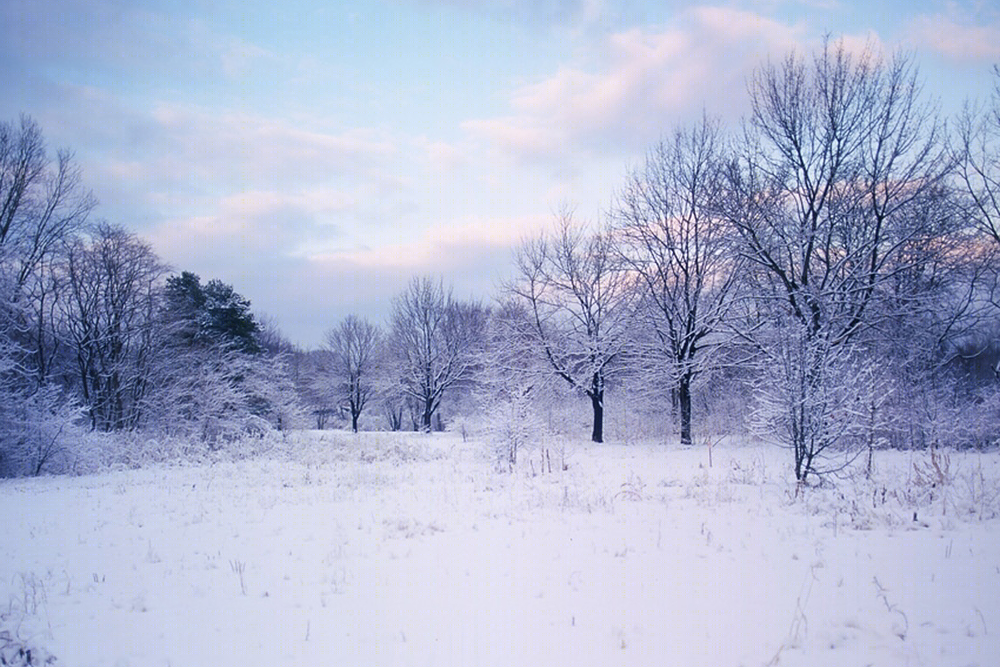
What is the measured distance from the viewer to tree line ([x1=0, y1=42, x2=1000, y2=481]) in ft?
53.2

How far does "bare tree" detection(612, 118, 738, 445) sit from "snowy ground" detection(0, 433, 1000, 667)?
10.0 meters

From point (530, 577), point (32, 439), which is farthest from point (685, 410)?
point (32, 439)

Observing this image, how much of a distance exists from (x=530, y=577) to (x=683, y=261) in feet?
60.4

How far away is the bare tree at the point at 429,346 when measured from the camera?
4294 centimetres

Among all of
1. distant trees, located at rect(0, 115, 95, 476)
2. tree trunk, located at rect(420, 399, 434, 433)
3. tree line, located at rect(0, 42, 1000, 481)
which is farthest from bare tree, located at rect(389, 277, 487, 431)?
distant trees, located at rect(0, 115, 95, 476)

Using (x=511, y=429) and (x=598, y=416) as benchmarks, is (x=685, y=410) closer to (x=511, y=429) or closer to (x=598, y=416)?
(x=598, y=416)

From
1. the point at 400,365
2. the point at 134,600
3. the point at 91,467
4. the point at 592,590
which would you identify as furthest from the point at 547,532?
the point at 400,365

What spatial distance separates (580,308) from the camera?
25234 mm

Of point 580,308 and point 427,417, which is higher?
point 580,308

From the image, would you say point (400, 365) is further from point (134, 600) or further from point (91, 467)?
point (134, 600)

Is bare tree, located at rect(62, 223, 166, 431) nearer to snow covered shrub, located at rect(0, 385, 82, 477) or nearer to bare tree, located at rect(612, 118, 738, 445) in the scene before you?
snow covered shrub, located at rect(0, 385, 82, 477)

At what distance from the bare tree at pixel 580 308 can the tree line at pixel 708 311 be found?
0.35ft

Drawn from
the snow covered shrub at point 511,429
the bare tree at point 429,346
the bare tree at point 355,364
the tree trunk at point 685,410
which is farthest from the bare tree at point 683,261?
the bare tree at point 355,364

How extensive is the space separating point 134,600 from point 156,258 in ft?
95.2
